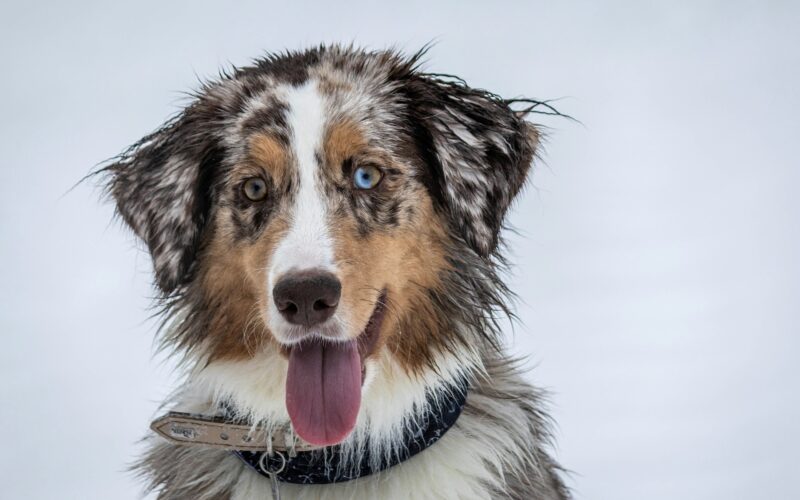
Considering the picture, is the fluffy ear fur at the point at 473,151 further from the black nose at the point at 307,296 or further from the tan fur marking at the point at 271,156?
the black nose at the point at 307,296

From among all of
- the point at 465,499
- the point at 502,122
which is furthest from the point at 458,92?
the point at 465,499

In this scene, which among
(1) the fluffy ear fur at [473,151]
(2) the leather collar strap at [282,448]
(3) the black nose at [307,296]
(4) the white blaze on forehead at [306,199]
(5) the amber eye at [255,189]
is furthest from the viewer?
(1) the fluffy ear fur at [473,151]

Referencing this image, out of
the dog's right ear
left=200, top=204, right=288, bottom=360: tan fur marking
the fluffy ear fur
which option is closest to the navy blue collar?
left=200, top=204, right=288, bottom=360: tan fur marking

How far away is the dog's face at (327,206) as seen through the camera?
13.8 feet

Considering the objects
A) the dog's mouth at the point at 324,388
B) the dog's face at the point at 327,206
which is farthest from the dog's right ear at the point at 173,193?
the dog's mouth at the point at 324,388

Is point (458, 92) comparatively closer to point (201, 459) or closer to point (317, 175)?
point (317, 175)

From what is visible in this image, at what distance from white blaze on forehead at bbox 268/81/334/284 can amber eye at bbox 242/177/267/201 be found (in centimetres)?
24

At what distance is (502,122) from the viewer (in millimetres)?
4879

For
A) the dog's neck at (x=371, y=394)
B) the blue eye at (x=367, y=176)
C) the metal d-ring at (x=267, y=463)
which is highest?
the blue eye at (x=367, y=176)

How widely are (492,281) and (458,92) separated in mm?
1035

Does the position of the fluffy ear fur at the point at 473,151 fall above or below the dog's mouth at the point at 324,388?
above

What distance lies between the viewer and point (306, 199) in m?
4.35

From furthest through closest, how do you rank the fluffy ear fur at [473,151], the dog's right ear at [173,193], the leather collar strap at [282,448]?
the dog's right ear at [173,193], the fluffy ear fur at [473,151], the leather collar strap at [282,448]

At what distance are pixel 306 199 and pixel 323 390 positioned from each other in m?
0.90
